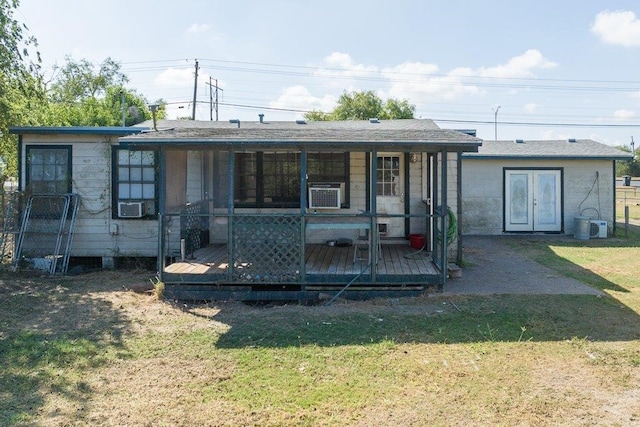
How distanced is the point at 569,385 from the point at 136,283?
660 cm

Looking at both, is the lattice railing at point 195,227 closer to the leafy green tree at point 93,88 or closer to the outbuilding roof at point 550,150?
the outbuilding roof at point 550,150

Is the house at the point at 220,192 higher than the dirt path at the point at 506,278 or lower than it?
higher

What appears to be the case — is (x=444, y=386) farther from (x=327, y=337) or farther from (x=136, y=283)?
(x=136, y=283)

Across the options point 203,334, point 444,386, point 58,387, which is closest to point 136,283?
point 203,334

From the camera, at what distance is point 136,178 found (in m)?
9.54

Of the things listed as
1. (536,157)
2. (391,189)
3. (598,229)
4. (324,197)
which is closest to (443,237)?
(324,197)

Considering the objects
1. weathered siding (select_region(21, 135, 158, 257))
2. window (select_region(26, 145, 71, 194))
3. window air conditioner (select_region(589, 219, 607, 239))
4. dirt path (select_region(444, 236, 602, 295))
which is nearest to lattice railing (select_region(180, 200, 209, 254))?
weathered siding (select_region(21, 135, 158, 257))

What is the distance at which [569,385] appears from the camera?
415 cm

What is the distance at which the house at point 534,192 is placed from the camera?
14.2 metres

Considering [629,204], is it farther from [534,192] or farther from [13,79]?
[13,79]

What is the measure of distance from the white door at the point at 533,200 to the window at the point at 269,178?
6.75 meters

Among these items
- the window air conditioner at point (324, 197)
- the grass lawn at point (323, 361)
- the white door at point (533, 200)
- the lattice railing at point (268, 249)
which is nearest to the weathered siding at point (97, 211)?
the grass lawn at point (323, 361)

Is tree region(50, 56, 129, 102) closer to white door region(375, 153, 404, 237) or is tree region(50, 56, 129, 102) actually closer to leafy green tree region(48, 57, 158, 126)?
leafy green tree region(48, 57, 158, 126)

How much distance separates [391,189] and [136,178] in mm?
5024
